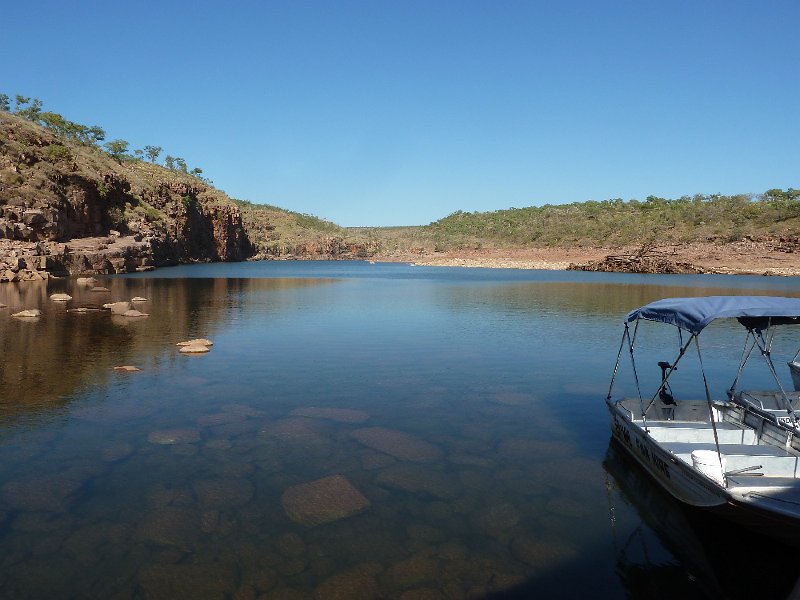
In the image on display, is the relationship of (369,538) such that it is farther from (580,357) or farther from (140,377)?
(580,357)

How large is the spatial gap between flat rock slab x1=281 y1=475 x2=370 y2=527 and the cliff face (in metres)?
62.0

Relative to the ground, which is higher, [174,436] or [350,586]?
[174,436]

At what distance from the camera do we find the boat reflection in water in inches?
296

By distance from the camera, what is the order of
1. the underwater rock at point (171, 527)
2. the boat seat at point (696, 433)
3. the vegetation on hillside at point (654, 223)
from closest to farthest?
the underwater rock at point (171, 527) < the boat seat at point (696, 433) < the vegetation on hillside at point (654, 223)

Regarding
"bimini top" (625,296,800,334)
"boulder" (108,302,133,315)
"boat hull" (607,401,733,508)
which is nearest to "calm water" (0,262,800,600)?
"boat hull" (607,401,733,508)

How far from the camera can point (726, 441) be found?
36.5 feet

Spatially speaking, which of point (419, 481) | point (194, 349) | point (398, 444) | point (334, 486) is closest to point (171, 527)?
point (334, 486)

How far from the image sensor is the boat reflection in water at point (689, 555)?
7.51 m

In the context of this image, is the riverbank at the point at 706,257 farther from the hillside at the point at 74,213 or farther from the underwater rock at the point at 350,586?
the underwater rock at the point at 350,586

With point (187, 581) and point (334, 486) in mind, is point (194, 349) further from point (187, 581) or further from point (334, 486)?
point (187, 581)

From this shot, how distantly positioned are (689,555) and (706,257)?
105951mm

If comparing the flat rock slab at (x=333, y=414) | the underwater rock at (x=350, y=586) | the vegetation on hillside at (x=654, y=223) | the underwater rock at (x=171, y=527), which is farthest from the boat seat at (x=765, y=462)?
the vegetation on hillside at (x=654, y=223)

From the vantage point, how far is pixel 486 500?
9.95 metres

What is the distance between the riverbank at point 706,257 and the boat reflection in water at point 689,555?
3646 inches
